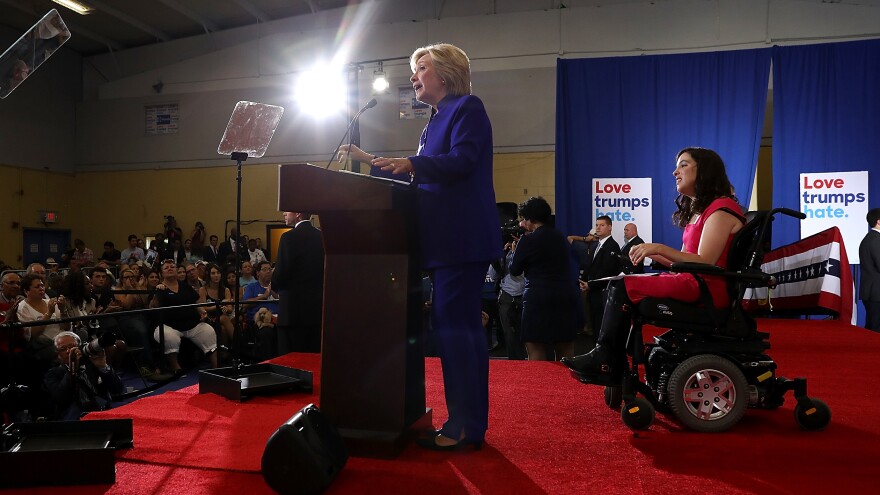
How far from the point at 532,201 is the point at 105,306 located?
13.5 ft

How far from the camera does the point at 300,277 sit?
354 cm

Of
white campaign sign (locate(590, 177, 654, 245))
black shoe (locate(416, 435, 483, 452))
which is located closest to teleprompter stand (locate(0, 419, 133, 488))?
black shoe (locate(416, 435, 483, 452))

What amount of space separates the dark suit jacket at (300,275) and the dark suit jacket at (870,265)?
17.5ft

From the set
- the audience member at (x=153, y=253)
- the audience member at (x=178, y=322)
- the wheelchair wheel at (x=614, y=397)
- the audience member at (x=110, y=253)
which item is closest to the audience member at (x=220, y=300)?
the audience member at (x=178, y=322)

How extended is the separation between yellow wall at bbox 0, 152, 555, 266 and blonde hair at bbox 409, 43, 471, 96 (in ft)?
29.5

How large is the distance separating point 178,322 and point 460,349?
166 inches

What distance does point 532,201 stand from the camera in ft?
12.0

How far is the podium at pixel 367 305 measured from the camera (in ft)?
5.70

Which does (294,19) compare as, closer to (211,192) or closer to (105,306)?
(211,192)

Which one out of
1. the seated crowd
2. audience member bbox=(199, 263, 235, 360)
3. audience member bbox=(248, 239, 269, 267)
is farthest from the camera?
audience member bbox=(248, 239, 269, 267)

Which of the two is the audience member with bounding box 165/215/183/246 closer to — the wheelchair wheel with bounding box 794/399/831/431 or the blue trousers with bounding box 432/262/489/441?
the blue trousers with bounding box 432/262/489/441

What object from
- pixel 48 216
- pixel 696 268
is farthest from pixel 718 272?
pixel 48 216

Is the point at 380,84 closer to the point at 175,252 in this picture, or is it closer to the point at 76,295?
the point at 175,252

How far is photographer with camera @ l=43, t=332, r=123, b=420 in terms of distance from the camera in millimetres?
3299
